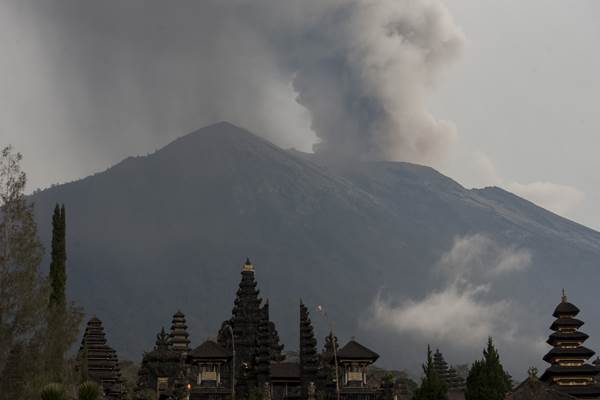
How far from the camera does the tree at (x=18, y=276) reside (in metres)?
48.1

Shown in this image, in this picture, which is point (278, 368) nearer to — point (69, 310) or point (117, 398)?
point (117, 398)

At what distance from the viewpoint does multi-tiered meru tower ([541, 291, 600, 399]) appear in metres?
71.1

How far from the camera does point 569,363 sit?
7262 cm

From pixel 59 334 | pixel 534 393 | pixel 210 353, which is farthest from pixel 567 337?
pixel 59 334

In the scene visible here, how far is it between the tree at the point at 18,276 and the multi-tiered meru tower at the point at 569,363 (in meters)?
41.7

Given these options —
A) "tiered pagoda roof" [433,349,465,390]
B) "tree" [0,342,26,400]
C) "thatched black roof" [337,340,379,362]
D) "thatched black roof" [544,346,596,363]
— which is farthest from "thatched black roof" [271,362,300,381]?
"tiered pagoda roof" [433,349,465,390]

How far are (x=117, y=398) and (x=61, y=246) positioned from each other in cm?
3046

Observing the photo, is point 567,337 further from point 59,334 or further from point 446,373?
point 446,373

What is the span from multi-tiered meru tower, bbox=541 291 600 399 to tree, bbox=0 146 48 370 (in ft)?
137

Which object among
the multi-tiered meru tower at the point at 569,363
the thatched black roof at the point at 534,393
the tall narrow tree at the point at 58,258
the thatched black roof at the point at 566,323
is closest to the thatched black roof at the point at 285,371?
the multi-tiered meru tower at the point at 569,363

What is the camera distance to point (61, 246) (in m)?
62.4

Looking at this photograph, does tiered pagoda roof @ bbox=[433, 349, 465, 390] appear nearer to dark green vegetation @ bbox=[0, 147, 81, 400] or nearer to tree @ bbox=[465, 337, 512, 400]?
tree @ bbox=[465, 337, 512, 400]

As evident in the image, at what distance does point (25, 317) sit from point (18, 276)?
7.57 ft

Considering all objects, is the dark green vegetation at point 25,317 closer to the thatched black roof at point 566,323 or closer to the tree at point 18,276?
the tree at point 18,276
